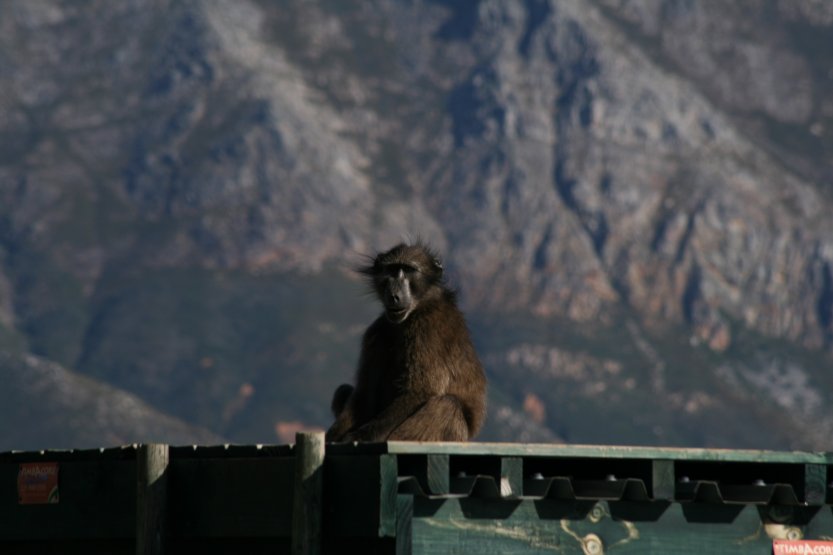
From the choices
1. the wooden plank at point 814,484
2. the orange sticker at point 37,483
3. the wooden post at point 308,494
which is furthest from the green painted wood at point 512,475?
the orange sticker at point 37,483

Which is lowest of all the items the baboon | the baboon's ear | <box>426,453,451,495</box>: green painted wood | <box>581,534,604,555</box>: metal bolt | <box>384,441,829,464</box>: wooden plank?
<box>581,534,604,555</box>: metal bolt

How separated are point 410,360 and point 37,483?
15.0 feet

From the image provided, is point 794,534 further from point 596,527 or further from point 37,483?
point 37,483

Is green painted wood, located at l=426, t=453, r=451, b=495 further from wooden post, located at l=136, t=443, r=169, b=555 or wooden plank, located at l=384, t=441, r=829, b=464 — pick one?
wooden post, located at l=136, t=443, r=169, b=555

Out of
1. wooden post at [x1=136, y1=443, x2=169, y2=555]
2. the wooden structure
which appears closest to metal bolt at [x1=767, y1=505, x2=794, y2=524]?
the wooden structure

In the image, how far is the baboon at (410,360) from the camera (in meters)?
18.0

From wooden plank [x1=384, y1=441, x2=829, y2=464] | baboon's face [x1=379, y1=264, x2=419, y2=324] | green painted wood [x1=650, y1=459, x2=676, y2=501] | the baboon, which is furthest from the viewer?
baboon's face [x1=379, y1=264, x2=419, y2=324]

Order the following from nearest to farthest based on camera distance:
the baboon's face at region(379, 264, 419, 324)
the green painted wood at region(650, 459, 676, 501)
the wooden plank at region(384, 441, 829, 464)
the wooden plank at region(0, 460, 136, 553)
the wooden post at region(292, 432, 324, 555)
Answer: the wooden plank at region(384, 441, 829, 464), the wooden post at region(292, 432, 324, 555), the green painted wood at region(650, 459, 676, 501), the wooden plank at region(0, 460, 136, 553), the baboon's face at region(379, 264, 419, 324)

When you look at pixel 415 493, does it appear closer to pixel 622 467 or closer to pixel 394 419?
pixel 622 467

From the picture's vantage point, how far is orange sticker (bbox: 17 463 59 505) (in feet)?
A: 49.5

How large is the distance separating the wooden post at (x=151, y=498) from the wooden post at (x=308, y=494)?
4.80 feet

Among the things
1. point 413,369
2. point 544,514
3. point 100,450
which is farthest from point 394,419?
point 544,514

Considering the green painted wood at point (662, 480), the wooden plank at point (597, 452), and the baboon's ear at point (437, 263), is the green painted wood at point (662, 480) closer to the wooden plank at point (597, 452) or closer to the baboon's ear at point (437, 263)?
the wooden plank at point (597, 452)

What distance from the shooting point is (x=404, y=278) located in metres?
19.1
